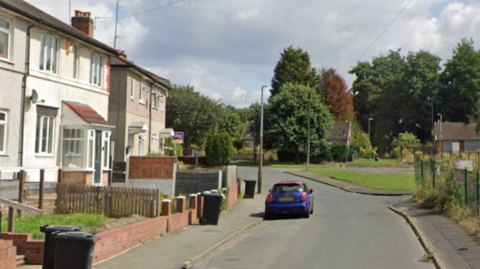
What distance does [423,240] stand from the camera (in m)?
15.2

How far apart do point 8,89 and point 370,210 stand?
616 inches

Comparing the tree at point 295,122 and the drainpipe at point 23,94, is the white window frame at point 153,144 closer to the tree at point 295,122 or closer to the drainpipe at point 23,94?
the drainpipe at point 23,94

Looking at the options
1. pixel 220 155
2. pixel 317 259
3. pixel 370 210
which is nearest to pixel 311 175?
pixel 220 155

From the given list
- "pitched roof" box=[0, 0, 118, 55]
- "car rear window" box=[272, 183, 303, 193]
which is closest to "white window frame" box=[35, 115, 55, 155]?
"pitched roof" box=[0, 0, 118, 55]

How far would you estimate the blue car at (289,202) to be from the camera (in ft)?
72.5

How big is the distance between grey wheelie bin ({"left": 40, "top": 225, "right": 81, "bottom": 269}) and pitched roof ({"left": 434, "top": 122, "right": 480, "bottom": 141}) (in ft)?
256

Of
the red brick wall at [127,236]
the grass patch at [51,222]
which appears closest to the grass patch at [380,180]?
the red brick wall at [127,236]

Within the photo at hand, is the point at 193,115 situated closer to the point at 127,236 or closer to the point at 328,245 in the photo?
the point at 328,245

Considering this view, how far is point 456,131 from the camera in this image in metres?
81.3

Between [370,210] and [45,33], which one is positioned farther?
[370,210]

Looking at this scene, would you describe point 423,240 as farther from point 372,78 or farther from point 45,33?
point 372,78

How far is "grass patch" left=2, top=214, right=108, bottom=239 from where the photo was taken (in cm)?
A: 1133

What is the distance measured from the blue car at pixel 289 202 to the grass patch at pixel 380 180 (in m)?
14.6

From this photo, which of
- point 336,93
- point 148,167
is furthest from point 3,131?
point 336,93
